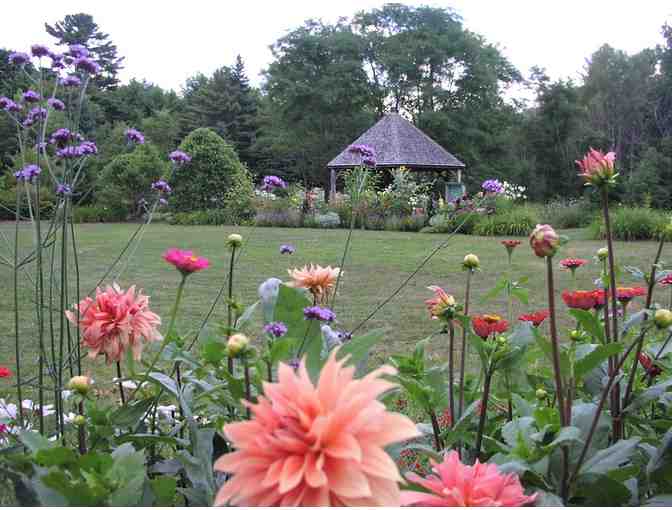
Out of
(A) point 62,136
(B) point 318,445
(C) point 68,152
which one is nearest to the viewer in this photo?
(B) point 318,445

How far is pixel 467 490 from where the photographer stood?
0.62 metres

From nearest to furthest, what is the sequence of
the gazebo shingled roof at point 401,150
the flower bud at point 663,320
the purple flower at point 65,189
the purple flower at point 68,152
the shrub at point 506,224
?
1. the flower bud at point 663,320
2. the purple flower at point 65,189
3. the purple flower at point 68,152
4. the shrub at point 506,224
5. the gazebo shingled roof at point 401,150

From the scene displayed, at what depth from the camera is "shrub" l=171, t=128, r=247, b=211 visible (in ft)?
64.0

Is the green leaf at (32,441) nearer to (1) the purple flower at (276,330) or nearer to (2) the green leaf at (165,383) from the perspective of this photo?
(2) the green leaf at (165,383)

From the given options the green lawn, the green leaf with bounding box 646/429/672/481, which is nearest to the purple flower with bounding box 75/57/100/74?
the green lawn

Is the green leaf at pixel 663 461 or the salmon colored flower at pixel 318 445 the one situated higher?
the salmon colored flower at pixel 318 445

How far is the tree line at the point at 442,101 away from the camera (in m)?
27.1

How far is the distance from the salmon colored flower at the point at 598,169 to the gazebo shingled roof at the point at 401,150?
1840 cm

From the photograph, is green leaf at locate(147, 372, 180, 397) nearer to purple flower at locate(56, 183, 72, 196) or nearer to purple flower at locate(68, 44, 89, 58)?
purple flower at locate(56, 183, 72, 196)

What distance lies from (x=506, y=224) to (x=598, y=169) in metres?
12.8

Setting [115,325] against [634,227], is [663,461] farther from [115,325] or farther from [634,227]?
[634,227]

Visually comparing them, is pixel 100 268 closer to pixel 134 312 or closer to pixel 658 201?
pixel 134 312

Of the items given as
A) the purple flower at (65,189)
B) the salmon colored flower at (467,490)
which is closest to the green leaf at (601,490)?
the salmon colored flower at (467,490)

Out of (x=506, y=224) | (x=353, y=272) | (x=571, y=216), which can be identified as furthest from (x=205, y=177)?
(x=353, y=272)
